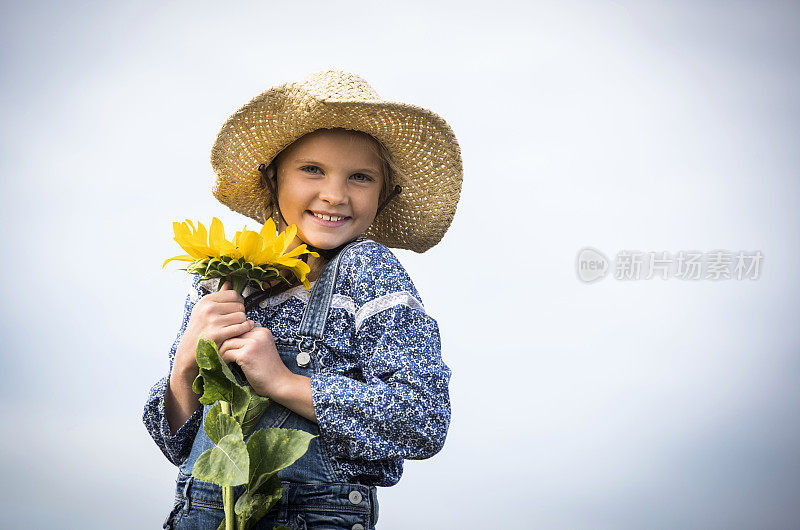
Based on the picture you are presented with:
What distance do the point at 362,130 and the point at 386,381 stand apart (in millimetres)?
473

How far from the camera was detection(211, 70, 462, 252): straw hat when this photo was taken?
1.57 metres

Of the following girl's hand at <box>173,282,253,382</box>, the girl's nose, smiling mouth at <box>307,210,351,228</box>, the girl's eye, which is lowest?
girl's hand at <box>173,282,253,382</box>

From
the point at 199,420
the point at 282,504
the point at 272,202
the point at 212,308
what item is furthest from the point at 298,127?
the point at 282,504

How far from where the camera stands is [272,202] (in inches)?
70.6

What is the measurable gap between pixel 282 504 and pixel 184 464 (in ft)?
0.79

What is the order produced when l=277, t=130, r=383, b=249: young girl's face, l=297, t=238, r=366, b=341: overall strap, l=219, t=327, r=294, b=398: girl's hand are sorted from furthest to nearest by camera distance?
l=277, t=130, r=383, b=249: young girl's face → l=297, t=238, r=366, b=341: overall strap → l=219, t=327, r=294, b=398: girl's hand

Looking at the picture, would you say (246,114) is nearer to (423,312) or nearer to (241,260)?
(241,260)

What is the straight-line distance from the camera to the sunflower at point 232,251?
1370 mm

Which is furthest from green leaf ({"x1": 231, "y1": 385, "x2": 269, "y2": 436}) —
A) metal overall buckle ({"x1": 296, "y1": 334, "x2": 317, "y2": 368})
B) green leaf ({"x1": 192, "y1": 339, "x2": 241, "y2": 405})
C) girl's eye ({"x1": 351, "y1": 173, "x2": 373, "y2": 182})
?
girl's eye ({"x1": 351, "y1": 173, "x2": 373, "y2": 182})

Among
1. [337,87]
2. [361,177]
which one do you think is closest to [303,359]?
[361,177]

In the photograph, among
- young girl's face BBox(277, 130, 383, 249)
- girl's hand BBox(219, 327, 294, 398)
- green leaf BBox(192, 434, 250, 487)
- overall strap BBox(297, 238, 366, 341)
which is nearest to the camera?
green leaf BBox(192, 434, 250, 487)

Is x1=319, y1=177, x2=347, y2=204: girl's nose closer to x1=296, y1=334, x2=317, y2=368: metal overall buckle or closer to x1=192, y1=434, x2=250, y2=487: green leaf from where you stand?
x1=296, y1=334, x2=317, y2=368: metal overall buckle

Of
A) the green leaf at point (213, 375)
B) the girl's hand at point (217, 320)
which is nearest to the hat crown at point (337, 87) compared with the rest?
the girl's hand at point (217, 320)

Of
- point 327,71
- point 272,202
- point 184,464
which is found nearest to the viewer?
point 184,464
